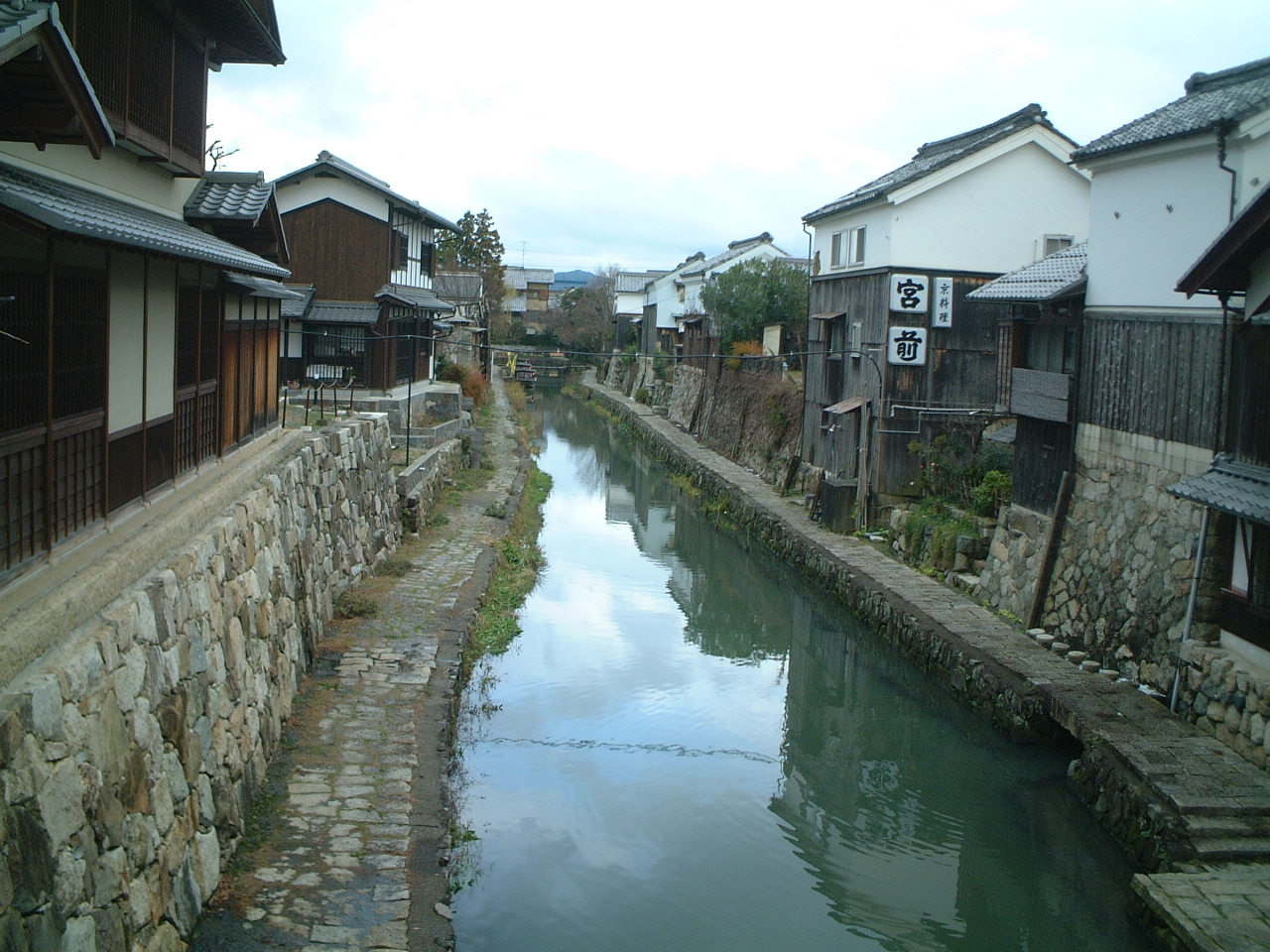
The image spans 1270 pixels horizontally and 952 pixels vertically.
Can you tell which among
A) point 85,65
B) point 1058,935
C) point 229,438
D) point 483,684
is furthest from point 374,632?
point 1058,935

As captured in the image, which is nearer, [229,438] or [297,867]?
[297,867]

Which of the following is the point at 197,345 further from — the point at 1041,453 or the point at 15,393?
the point at 1041,453

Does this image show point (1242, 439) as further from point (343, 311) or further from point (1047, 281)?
point (343, 311)

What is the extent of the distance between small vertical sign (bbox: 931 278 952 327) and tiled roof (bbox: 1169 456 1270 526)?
1108 cm

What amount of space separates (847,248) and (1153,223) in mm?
11577

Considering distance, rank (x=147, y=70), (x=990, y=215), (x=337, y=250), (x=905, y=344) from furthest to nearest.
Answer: (x=337, y=250) < (x=990, y=215) < (x=905, y=344) < (x=147, y=70)

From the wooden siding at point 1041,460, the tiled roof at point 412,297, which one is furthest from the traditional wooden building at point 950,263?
the tiled roof at point 412,297

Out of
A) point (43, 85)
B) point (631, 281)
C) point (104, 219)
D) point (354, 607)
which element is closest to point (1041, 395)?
point (354, 607)

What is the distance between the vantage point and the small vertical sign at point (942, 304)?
21547 mm

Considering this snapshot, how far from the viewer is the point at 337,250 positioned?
28406 millimetres

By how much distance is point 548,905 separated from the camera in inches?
350

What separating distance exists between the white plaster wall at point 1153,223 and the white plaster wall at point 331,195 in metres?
19.6

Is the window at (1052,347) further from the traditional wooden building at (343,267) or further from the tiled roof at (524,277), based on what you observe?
the tiled roof at (524,277)

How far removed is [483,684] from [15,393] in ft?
27.8
